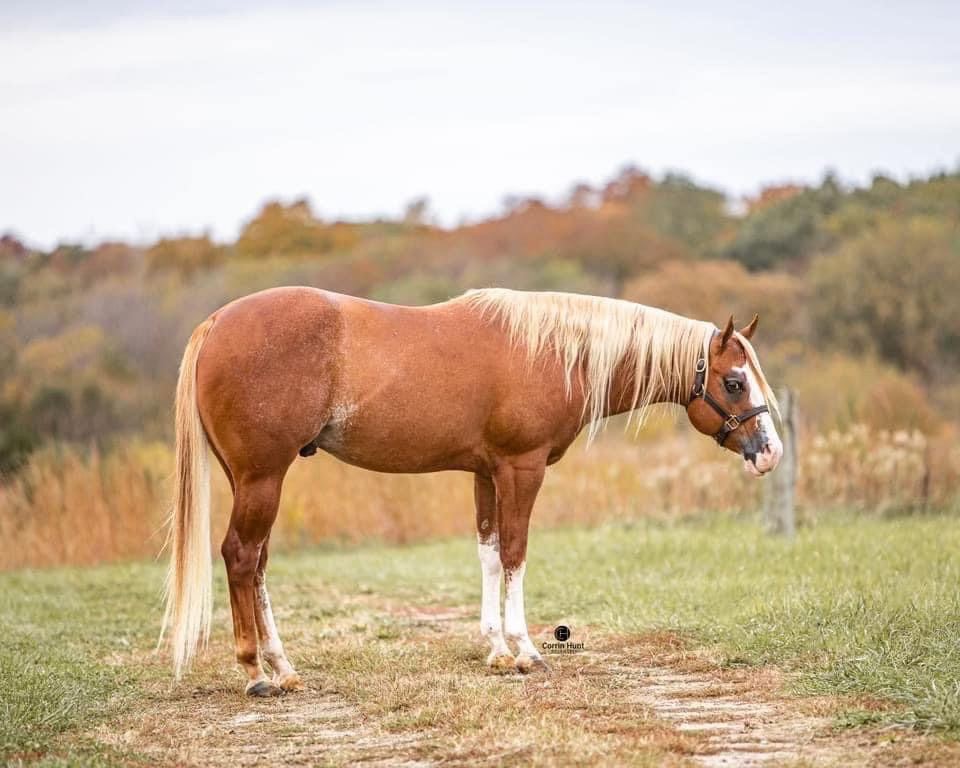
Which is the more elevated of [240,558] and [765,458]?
[765,458]

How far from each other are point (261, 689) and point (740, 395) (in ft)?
9.34

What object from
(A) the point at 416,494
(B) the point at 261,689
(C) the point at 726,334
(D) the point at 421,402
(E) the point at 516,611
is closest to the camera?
(B) the point at 261,689

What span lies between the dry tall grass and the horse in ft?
19.3

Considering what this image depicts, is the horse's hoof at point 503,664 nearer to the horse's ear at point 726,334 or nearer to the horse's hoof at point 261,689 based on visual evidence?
the horse's hoof at point 261,689

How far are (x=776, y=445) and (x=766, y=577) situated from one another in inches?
78.1

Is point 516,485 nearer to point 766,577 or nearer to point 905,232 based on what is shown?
point 766,577

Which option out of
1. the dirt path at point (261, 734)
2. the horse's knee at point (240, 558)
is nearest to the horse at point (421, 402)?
the horse's knee at point (240, 558)

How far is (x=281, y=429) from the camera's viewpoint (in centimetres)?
559

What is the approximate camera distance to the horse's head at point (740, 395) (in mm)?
6359

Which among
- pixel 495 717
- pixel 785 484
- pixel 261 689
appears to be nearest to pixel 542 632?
pixel 261 689

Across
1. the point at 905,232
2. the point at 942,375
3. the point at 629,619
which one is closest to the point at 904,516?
the point at 629,619

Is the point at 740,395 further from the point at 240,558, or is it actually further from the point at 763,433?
the point at 240,558

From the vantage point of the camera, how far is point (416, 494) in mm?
13477

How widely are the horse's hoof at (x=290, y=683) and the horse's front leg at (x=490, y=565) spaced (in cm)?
96
